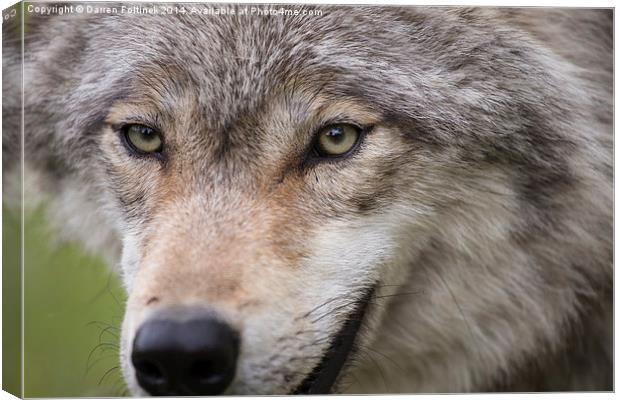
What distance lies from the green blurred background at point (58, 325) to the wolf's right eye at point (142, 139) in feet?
1.99

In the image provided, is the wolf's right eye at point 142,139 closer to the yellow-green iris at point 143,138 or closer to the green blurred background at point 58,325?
the yellow-green iris at point 143,138

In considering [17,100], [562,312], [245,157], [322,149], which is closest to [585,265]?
[562,312]

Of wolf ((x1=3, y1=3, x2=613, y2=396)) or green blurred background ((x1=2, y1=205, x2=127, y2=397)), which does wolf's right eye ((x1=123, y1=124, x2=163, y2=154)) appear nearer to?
wolf ((x1=3, y1=3, x2=613, y2=396))

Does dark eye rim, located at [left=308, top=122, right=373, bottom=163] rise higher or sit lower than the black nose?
higher

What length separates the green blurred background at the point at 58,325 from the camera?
368 centimetres

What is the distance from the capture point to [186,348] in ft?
9.53

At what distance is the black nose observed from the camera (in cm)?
289

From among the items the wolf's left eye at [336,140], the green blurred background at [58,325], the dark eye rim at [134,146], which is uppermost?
the wolf's left eye at [336,140]

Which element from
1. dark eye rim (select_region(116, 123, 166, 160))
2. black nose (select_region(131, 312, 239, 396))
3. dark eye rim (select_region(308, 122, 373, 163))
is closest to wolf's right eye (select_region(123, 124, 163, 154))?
dark eye rim (select_region(116, 123, 166, 160))

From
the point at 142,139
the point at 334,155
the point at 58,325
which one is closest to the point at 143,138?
the point at 142,139

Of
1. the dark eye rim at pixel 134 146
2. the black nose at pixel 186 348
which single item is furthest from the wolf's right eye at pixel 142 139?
the black nose at pixel 186 348

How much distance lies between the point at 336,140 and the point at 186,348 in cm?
94

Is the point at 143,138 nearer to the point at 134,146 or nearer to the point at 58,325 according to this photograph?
the point at 134,146

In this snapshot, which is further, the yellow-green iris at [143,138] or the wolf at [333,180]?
the yellow-green iris at [143,138]
